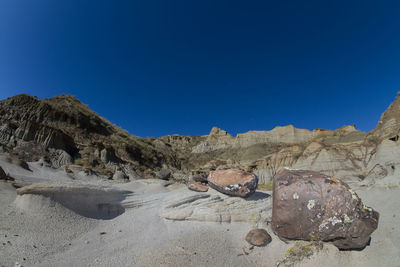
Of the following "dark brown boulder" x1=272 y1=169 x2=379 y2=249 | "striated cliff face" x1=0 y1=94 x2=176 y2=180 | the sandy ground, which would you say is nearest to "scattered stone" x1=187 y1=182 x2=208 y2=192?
the sandy ground

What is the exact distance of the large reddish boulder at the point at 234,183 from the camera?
18.4 ft

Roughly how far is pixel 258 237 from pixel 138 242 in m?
2.77

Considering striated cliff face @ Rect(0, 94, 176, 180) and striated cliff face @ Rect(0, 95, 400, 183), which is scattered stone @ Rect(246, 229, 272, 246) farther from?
striated cliff face @ Rect(0, 94, 176, 180)

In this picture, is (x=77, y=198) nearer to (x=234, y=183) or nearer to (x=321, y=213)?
(x=234, y=183)

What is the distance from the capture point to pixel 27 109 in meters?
26.2

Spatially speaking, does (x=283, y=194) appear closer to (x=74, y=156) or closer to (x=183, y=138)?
(x=74, y=156)

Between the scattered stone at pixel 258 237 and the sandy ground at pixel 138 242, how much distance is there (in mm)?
111

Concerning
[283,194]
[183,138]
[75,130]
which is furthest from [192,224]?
[183,138]

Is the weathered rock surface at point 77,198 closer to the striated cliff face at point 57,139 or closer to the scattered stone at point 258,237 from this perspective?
the scattered stone at point 258,237

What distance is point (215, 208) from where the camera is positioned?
17.3ft

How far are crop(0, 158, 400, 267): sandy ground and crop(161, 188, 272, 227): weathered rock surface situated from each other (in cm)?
19

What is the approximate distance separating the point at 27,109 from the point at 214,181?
3291 centimetres

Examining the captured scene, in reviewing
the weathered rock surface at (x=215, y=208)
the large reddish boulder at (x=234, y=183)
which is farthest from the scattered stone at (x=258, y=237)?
the large reddish boulder at (x=234, y=183)

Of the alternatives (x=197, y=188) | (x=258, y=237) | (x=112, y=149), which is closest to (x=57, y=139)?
(x=112, y=149)
